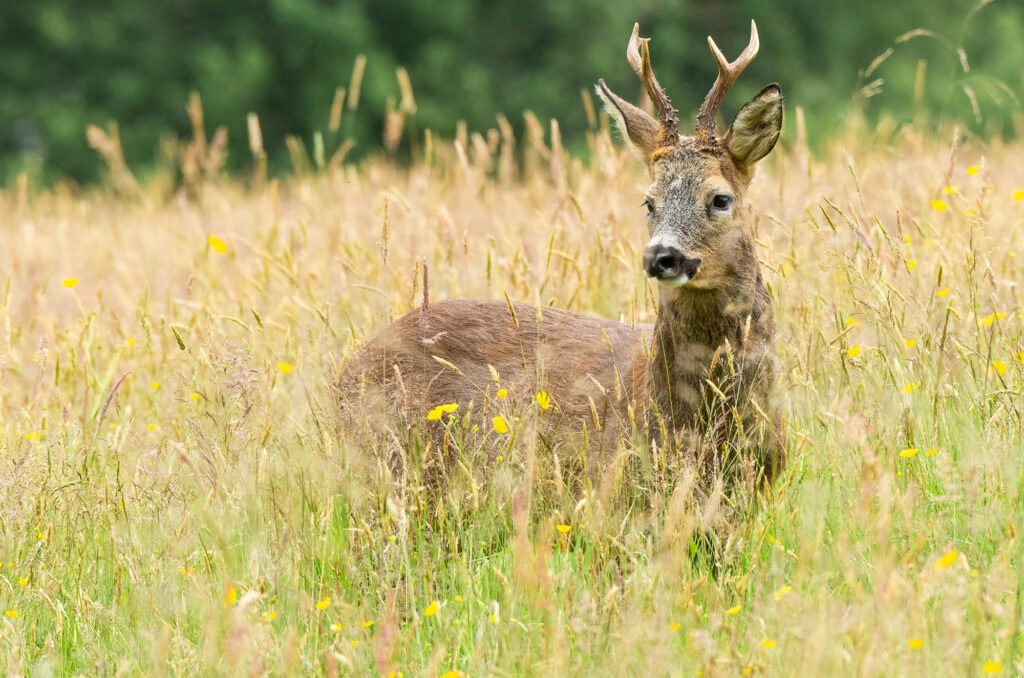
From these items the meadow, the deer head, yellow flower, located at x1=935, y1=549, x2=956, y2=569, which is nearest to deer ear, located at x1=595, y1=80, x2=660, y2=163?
the deer head

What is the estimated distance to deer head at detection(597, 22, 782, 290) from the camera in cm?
377

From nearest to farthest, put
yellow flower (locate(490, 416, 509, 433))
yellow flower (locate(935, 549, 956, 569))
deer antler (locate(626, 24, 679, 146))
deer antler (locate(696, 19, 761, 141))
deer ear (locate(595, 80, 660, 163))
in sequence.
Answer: yellow flower (locate(935, 549, 956, 569)) → yellow flower (locate(490, 416, 509, 433)) → deer antler (locate(696, 19, 761, 141)) → deer antler (locate(626, 24, 679, 146)) → deer ear (locate(595, 80, 660, 163))

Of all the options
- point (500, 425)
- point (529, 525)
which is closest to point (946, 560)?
point (529, 525)

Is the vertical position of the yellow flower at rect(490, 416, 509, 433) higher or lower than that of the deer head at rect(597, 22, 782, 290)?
lower

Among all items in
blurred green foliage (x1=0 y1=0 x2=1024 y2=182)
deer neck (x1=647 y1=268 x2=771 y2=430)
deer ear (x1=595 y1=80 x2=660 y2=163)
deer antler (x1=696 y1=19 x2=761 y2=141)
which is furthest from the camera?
blurred green foliage (x1=0 y1=0 x2=1024 y2=182)

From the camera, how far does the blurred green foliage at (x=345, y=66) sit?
19281 mm

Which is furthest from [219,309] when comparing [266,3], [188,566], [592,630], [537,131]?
[266,3]

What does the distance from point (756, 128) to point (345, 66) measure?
16.0 metres

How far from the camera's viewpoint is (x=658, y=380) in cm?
385

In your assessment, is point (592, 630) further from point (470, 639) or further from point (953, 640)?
point (953, 640)

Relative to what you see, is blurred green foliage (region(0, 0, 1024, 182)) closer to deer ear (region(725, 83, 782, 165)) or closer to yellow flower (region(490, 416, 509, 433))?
deer ear (region(725, 83, 782, 165))

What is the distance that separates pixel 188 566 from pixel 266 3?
18.0 m

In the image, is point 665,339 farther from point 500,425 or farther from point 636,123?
point 636,123

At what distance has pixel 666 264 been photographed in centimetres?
368
